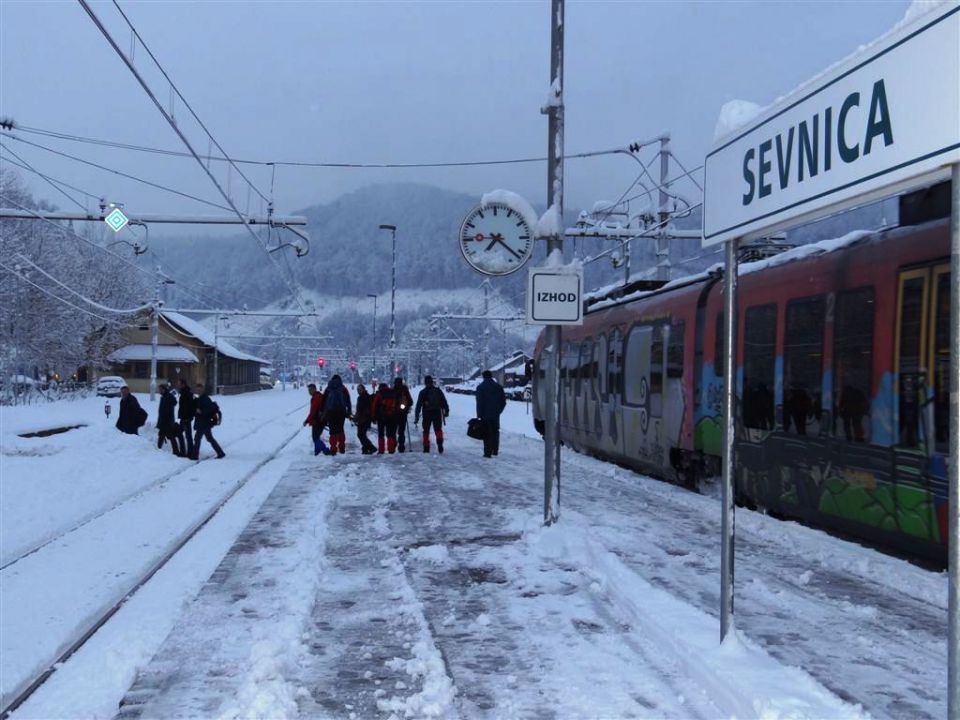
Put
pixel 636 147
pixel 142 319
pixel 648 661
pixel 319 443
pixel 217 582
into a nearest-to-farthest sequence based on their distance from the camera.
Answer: pixel 648 661 → pixel 217 582 → pixel 319 443 → pixel 636 147 → pixel 142 319

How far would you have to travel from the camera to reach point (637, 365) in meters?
14.6

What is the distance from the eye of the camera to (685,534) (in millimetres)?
8977

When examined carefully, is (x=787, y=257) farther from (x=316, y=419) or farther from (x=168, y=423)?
(x=168, y=423)

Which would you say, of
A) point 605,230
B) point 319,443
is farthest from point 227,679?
point 605,230

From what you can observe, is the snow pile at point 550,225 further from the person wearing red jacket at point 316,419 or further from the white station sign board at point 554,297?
the person wearing red jacket at point 316,419

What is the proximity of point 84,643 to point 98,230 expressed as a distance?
226ft

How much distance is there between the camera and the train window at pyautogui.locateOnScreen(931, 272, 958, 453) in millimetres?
6594

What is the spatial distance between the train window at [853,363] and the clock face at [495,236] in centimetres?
325

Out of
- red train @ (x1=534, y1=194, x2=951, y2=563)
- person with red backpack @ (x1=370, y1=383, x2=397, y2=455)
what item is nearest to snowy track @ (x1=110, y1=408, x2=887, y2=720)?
red train @ (x1=534, y1=194, x2=951, y2=563)

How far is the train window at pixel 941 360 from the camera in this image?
6594 mm

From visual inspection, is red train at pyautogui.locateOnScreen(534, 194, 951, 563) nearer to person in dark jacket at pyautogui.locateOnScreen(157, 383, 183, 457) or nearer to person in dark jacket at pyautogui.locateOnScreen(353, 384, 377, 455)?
person in dark jacket at pyautogui.locateOnScreen(353, 384, 377, 455)

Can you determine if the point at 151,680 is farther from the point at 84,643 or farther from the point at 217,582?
the point at 217,582

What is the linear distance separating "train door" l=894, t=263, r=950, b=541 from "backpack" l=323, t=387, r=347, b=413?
40.0 ft

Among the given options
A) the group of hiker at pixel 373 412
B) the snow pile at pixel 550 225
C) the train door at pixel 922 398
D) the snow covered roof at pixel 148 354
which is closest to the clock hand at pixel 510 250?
the snow pile at pixel 550 225
